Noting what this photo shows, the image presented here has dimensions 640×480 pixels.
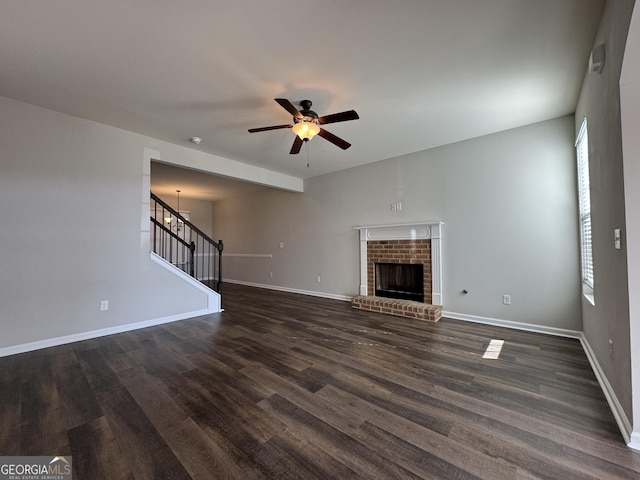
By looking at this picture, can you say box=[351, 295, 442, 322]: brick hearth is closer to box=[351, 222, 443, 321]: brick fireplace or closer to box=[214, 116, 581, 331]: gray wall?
box=[351, 222, 443, 321]: brick fireplace

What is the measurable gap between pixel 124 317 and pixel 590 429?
4.80 meters

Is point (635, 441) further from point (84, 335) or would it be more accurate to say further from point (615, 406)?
point (84, 335)

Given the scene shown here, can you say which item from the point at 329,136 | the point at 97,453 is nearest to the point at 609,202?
the point at 329,136

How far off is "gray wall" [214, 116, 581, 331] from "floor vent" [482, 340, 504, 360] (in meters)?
0.78

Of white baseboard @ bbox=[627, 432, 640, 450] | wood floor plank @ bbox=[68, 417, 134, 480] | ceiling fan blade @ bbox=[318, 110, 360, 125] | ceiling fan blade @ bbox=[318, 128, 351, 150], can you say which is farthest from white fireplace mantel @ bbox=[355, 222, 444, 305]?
wood floor plank @ bbox=[68, 417, 134, 480]

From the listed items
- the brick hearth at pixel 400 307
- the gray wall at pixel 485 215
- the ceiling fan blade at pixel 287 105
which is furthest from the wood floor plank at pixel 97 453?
the gray wall at pixel 485 215

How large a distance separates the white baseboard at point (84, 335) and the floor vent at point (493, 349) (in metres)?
4.11

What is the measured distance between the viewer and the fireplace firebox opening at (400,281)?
4.61m

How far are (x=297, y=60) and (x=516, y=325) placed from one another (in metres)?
4.12

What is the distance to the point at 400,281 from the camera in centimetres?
484

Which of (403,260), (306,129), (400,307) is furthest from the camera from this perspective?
(403,260)

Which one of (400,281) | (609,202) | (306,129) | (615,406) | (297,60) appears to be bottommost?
(615,406)

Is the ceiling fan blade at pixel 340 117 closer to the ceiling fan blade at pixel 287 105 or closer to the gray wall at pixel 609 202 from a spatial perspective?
the ceiling fan blade at pixel 287 105

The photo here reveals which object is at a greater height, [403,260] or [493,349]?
[403,260]
